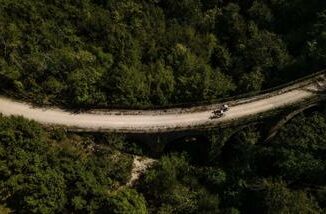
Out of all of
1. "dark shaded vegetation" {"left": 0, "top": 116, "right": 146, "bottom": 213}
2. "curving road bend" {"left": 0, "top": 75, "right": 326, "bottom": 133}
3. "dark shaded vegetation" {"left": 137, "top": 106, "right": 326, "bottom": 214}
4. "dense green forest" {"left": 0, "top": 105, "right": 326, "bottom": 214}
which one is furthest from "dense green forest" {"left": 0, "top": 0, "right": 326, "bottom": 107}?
Result: "dark shaded vegetation" {"left": 137, "top": 106, "right": 326, "bottom": 214}

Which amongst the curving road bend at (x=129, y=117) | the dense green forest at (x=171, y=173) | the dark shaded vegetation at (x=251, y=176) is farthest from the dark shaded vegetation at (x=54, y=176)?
the dark shaded vegetation at (x=251, y=176)

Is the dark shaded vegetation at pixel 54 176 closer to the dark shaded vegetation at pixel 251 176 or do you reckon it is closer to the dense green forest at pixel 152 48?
the dark shaded vegetation at pixel 251 176

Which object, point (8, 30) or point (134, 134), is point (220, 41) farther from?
point (8, 30)

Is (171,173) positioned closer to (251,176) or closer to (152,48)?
(251,176)

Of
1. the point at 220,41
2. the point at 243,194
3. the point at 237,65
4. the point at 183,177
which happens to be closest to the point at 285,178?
the point at 243,194

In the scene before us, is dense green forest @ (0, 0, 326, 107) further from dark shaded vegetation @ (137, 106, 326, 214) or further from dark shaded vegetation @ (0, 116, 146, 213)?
dark shaded vegetation @ (137, 106, 326, 214)

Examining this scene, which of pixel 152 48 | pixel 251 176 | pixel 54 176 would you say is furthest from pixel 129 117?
pixel 251 176

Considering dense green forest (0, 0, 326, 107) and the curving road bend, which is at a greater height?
dense green forest (0, 0, 326, 107)
